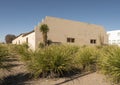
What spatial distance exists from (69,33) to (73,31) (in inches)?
37.3

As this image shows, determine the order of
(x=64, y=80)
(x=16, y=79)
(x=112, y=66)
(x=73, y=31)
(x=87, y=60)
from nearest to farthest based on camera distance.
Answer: (x=112, y=66) < (x=64, y=80) < (x=16, y=79) < (x=87, y=60) < (x=73, y=31)

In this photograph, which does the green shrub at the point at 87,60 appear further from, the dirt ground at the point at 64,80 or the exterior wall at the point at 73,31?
the exterior wall at the point at 73,31

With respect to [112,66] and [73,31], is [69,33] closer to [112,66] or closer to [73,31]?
[73,31]

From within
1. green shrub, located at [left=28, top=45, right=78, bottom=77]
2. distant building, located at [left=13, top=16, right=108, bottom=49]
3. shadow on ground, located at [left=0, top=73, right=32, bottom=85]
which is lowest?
shadow on ground, located at [left=0, top=73, right=32, bottom=85]

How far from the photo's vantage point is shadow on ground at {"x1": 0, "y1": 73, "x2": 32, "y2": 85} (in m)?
6.84

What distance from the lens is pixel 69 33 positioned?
26.6 m

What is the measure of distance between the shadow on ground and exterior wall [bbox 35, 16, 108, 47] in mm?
15632

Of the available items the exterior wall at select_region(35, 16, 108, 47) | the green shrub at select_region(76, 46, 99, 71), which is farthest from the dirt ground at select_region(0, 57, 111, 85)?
the exterior wall at select_region(35, 16, 108, 47)

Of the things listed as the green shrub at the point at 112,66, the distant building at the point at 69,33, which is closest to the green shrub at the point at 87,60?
the green shrub at the point at 112,66

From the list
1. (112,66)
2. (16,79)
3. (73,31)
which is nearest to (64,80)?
(112,66)

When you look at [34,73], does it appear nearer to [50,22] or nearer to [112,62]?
[112,62]

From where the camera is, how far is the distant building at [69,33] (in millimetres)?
24022

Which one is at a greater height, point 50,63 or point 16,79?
point 50,63

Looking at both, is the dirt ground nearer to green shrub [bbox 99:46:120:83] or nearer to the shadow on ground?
the shadow on ground
